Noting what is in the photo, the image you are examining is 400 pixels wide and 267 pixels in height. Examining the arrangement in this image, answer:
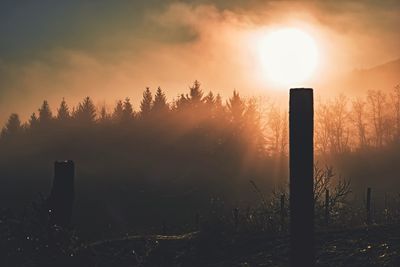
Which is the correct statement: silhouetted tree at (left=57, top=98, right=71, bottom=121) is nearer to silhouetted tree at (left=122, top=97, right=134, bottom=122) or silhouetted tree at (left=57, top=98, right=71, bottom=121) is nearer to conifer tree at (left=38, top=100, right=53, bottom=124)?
conifer tree at (left=38, top=100, right=53, bottom=124)

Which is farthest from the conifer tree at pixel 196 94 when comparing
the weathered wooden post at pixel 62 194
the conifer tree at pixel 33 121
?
the weathered wooden post at pixel 62 194

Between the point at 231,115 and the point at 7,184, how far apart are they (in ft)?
94.8

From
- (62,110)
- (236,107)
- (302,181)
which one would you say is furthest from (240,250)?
(62,110)

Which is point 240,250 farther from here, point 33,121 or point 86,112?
point 33,121

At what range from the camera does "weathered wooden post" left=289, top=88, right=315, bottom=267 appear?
420 centimetres

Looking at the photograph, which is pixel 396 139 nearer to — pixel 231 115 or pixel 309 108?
pixel 231 115

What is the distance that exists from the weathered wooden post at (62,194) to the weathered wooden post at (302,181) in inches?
259

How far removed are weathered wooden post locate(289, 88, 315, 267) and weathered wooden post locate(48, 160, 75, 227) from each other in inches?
259

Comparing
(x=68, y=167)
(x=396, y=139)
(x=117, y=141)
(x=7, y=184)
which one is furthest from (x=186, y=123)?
(x=68, y=167)

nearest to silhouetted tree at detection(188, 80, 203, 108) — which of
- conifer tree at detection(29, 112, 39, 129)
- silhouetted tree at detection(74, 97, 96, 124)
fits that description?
silhouetted tree at detection(74, 97, 96, 124)

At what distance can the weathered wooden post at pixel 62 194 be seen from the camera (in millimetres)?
9914

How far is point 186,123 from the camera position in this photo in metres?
60.8

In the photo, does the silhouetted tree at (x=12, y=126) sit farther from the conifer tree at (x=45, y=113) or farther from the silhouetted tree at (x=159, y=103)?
the silhouetted tree at (x=159, y=103)

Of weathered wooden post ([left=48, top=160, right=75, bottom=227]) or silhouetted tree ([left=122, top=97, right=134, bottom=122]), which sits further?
silhouetted tree ([left=122, top=97, right=134, bottom=122])
